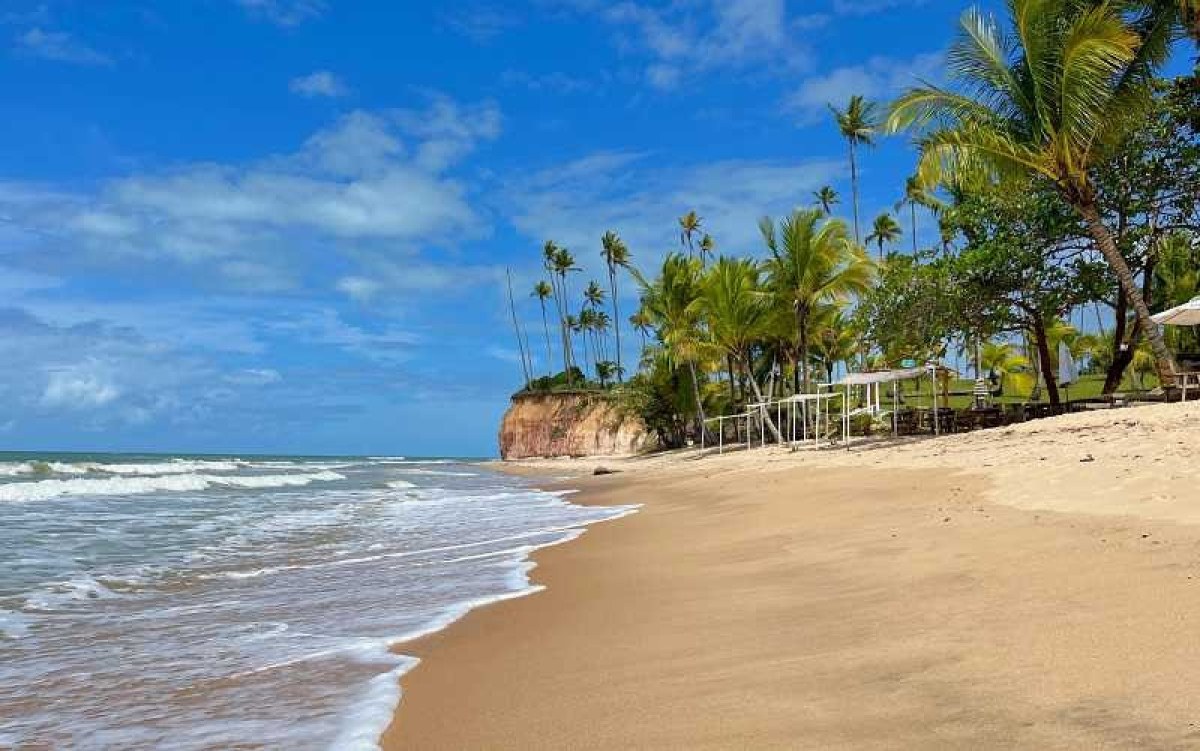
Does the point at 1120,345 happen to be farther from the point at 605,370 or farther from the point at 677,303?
the point at 605,370

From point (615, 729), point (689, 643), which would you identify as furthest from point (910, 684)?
point (689, 643)

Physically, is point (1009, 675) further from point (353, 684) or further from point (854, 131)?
point (854, 131)

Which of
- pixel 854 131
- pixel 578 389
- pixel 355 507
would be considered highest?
pixel 854 131

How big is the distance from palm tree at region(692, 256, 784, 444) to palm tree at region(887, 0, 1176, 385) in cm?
1537

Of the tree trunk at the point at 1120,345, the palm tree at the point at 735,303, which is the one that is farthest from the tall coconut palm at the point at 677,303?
the tree trunk at the point at 1120,345

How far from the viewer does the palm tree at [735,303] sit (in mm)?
33125

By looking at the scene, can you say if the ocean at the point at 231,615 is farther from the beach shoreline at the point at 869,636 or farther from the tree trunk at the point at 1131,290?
the tree trunk at the point at 1131,290

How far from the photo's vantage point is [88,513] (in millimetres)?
16812

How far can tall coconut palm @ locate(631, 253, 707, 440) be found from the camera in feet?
124

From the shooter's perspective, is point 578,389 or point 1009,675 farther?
point 578,389

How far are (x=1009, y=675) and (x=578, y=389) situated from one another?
6217 centimetres

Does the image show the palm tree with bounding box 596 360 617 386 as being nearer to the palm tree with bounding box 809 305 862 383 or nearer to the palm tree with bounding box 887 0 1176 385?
the palm tree with bounding box 809 305 862 383

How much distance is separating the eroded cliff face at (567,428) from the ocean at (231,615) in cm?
4160

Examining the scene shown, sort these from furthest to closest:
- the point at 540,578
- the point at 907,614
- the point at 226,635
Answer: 1. the point at 540,578
2. the point at 226,635
3. the point at 907,614
